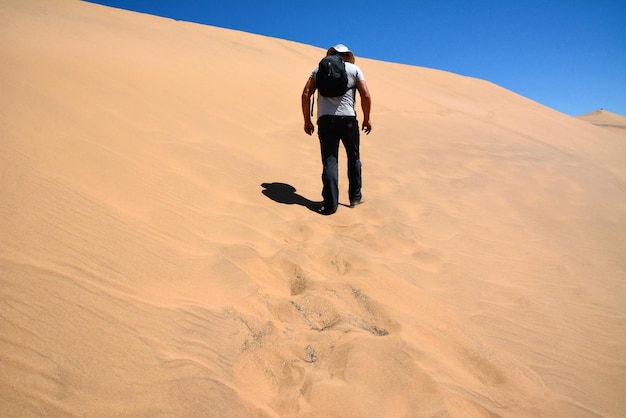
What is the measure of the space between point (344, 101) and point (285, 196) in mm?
1107

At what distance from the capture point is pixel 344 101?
360 cm

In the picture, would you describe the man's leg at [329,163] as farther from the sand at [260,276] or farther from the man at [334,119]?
the sand at [260,276]

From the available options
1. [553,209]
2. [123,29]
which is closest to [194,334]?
[553,209]

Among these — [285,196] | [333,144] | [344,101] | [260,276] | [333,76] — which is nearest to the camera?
[260,276]

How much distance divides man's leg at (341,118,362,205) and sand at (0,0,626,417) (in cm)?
21

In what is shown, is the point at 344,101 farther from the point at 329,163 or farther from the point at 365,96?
the point at 329,163

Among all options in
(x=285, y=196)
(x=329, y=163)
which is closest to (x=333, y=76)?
(x=329, y=163)

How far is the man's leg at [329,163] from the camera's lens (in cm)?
362

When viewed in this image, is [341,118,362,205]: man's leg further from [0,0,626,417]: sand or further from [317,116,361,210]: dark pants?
[0,0,626,417]: sand

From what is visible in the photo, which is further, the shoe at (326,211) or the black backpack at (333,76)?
the shoe at (326,211)

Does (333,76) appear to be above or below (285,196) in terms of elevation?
above

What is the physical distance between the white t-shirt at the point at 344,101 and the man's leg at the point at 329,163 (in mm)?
82

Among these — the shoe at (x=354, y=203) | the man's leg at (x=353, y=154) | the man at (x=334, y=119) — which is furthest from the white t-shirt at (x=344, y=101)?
the shoe at (x=354, y=203)

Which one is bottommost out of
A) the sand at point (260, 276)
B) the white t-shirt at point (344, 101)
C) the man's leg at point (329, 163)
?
the sand at point (260, 276)
